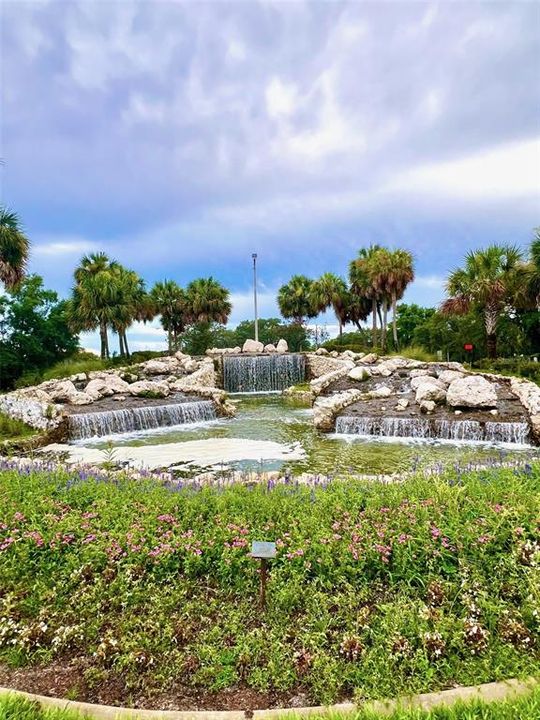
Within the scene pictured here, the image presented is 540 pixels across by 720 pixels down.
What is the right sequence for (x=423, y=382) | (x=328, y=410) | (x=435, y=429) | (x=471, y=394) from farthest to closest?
(x=423, y=382) → (x=328, y=410) → (x=471, y=394) → (x=435, y=429)

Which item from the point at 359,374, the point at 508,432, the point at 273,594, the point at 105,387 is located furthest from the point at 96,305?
the point at 273,594

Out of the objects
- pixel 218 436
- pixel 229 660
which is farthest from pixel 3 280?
pixel 229 660

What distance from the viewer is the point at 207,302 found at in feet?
116

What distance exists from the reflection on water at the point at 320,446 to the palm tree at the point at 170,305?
64.6 feet

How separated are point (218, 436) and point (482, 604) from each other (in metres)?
9.81

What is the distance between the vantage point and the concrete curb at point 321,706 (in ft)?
7.30

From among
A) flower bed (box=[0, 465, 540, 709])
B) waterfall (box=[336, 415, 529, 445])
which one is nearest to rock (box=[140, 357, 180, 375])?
waterfall (box=[336, 415, 529, 445])

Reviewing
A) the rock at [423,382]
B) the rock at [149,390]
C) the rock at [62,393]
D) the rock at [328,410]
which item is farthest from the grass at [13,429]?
the rock at [423,382]

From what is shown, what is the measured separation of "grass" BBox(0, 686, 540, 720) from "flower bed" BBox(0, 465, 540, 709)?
21 centimetres

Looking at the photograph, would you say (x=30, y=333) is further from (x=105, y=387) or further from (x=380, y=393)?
(x=380, y=393)

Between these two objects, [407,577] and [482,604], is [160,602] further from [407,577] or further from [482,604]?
[482,604]

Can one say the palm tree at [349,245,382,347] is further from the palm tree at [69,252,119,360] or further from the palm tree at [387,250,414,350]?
the palm tree at [69,252,119,360]

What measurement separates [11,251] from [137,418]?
8.35m

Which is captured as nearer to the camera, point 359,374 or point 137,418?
point 137,418
